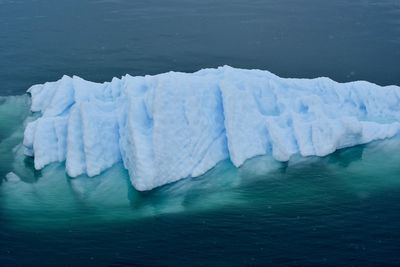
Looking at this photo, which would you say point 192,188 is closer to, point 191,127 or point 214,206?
point 214,206

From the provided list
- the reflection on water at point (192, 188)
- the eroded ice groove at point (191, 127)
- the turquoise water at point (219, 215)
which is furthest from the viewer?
the eroded ice groove at point (191, 127)

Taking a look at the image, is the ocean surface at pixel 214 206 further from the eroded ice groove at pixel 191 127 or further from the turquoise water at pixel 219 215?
the eroded ice groove at pixel 191 127

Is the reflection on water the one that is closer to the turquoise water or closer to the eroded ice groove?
the turquoise water

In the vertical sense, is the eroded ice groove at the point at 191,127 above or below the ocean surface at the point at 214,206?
above

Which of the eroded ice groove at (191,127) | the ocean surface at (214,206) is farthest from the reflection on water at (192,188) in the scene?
the eroded ice groove at (191,127)

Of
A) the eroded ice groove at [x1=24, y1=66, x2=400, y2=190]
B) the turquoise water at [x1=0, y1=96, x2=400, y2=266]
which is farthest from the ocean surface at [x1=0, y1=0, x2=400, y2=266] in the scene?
the eroded ice groove at [x1=24, y1=66, x2=400, y2=190]

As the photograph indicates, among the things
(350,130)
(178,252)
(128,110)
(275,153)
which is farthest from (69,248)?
(350,130)

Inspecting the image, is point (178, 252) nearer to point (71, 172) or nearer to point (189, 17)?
point (71, 172)

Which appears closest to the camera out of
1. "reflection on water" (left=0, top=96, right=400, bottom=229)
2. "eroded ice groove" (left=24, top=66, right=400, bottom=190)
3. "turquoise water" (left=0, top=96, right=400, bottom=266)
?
"turquoise water" (left=0, top=96, right=400, bottom=266)

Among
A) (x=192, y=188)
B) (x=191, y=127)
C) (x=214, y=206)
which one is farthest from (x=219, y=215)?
(x=191, y=127)
